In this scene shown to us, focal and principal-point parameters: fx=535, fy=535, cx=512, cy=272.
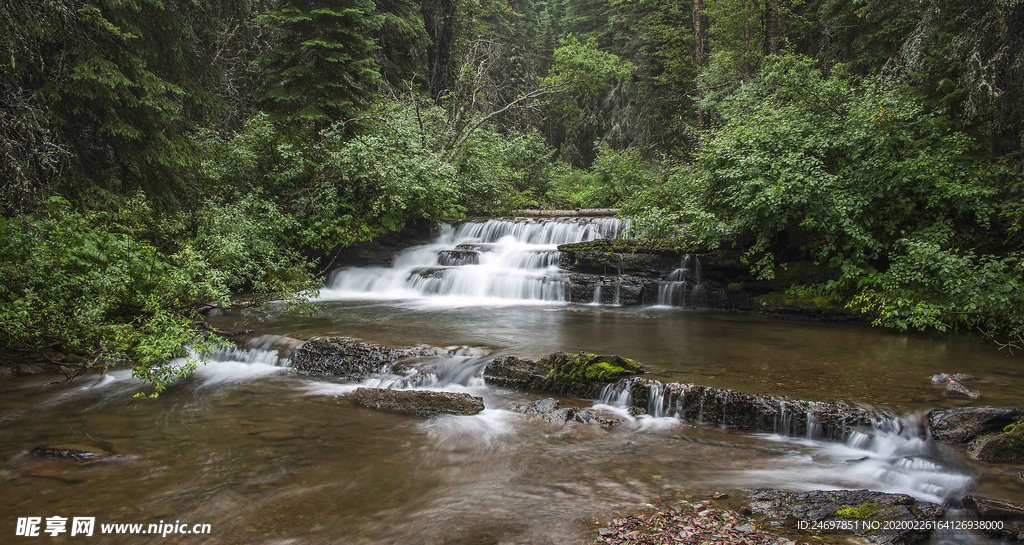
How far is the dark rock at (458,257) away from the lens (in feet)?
50.1

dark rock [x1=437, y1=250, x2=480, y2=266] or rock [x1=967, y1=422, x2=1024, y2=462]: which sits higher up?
dark rock [x1=437, y1=250, x2=480, y2=266]

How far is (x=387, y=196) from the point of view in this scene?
14.4 metres

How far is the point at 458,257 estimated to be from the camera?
51.0 feet

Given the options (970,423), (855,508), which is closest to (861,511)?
(855,508)

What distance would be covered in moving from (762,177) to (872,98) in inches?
102

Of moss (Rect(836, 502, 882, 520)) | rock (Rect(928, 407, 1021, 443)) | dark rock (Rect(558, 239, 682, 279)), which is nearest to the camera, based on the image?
moss (Rect(836, 502, 882, 520))

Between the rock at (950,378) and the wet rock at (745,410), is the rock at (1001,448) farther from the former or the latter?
the rock at (950,378)

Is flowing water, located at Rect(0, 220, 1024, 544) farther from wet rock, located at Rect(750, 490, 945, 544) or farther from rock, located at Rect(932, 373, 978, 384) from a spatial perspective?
wet rock, located at Rect(750, 490, 945, 544)

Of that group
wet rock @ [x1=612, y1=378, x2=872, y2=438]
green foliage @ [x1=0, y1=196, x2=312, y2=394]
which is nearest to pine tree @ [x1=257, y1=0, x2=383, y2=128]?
green foliage @ [x1=0, y1=196, x2=312, y2=394]

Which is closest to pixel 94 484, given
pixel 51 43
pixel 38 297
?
pixel 38 297

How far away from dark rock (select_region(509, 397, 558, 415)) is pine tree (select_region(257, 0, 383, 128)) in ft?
37.9

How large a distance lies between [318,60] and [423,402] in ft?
41.9

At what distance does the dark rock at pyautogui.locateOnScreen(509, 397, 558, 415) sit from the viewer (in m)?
6.30

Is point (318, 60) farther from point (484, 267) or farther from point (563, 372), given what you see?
point (563, 372)
